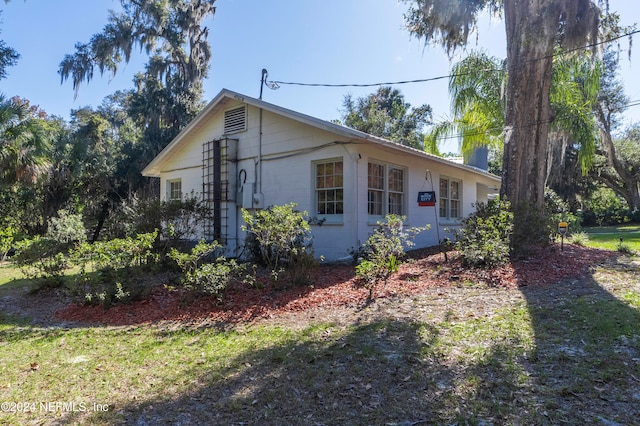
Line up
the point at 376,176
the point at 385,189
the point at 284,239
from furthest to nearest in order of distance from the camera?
1. the point at 385,189
2. the point at 376,176
3. the point at 284,239

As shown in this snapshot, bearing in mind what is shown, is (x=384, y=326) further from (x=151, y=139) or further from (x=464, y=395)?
(x=151, y=139)

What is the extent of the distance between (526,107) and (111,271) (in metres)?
9.79

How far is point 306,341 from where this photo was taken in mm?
4855

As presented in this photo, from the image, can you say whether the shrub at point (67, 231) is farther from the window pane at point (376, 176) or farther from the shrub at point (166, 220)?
the window pane at point (376, 176)

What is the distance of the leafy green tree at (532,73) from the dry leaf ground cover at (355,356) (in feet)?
10.3

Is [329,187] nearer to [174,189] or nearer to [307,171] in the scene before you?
[307,171]

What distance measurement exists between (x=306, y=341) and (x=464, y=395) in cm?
203

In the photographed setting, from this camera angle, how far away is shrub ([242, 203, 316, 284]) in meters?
7.13

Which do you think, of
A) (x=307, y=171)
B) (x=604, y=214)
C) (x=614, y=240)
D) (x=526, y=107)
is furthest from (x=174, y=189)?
(x=604, y=214)

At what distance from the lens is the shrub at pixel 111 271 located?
7.14 m

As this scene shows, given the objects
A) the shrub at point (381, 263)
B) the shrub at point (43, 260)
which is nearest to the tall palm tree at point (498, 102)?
the shrub at point (381, 263)

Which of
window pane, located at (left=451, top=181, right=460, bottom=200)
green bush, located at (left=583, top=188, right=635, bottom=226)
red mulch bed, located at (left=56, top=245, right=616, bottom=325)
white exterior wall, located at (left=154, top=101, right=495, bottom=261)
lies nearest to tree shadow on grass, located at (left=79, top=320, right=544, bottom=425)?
red mulch bed, located at (left=56, top=245, right=616, bottom=325)

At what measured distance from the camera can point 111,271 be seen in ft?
24.2

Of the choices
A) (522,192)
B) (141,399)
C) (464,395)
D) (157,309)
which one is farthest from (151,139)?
(464,395)
